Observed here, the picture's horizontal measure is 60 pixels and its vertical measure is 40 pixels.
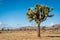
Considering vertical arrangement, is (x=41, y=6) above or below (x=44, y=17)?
above

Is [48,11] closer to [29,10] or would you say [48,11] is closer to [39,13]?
[39,13]

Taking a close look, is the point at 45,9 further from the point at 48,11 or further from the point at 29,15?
the point at 29,15

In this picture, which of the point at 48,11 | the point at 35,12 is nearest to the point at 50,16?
the point at 48,11

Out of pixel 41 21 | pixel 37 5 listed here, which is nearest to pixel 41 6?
pixel 37 5

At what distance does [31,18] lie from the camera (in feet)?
150

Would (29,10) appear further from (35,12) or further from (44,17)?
(44,17)

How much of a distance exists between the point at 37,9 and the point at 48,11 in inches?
119

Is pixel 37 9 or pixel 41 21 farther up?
pixel 37 9

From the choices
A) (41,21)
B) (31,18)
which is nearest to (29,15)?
(31,18)

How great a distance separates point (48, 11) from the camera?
44.1 meters

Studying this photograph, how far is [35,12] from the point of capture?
4425 centimetres

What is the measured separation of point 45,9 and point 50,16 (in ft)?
8.26

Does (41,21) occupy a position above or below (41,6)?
below

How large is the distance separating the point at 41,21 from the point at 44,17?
1.37 metres
